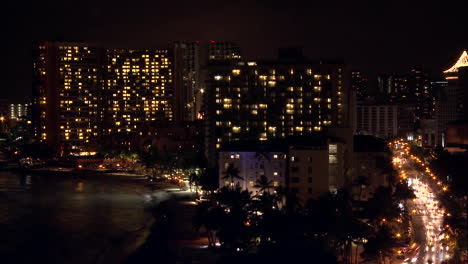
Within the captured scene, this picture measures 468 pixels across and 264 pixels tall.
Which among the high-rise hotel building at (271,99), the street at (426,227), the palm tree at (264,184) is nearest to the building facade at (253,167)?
the palm tree at (264,184)

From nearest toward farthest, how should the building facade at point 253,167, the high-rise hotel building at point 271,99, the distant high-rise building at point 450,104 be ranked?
the building facade at point 253,167 → the high-rise hotel building at point 271,99 → the distant high-rise building at point 450,104

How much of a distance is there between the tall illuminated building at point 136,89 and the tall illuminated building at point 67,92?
4501 millimetres

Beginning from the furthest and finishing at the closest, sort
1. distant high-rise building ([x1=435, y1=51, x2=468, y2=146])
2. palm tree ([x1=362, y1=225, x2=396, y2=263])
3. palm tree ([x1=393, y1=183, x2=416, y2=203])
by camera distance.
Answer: distant high-rise building ([x1=435, y1=51, x2=468, y2=146]), palm tree ([x1=393, y1=183, x2=416, y2=203]), palm tree ([x1=362, y1=225, x2=396, y2=263])

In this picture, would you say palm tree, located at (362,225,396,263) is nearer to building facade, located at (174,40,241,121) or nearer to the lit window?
the lit window

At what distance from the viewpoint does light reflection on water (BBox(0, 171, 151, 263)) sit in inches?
1811

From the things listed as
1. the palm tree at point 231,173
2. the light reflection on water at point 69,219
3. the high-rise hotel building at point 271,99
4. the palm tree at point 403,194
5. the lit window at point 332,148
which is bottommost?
the light reflection on water at point 69,219

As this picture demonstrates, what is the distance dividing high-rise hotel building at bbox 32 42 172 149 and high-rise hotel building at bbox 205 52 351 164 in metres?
76.6

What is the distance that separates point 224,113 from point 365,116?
348 feet

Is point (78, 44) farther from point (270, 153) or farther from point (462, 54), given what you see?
point (270, 153)

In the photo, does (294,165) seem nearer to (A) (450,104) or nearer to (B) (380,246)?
(B) (380,246)

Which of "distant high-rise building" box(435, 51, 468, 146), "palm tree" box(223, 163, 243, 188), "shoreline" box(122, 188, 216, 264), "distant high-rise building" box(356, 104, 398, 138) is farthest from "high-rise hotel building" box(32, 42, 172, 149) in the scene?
"palm tree" box(223, 163, 243, 188)

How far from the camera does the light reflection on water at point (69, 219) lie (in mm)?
46000

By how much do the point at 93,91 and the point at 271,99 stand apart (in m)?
83.0

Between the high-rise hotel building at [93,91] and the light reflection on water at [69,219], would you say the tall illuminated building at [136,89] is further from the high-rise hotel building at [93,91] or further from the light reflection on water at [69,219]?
the light reflection on water at [69,219]
